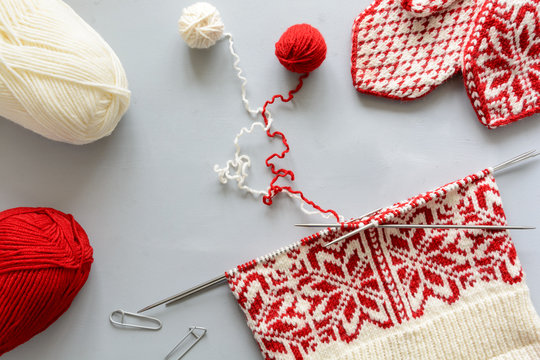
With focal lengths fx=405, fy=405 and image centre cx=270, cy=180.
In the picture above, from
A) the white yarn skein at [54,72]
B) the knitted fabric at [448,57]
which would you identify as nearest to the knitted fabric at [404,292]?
the knitted fabric at [448,57]

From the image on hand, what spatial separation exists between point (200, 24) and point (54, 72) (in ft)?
1.14

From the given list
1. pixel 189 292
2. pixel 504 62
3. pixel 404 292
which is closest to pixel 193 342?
pixel 189 292

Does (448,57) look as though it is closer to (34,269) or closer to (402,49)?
(402,49)

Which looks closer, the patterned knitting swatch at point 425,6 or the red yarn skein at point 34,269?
A: the red yarn skein at point 34,269

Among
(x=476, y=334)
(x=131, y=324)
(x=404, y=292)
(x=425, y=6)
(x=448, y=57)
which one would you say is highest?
(x=425, y=6)

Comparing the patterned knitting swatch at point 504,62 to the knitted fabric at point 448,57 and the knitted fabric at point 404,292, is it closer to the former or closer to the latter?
the knitted fabric at point 448,57

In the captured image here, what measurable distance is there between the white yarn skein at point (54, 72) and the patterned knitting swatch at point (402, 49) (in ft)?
2.02

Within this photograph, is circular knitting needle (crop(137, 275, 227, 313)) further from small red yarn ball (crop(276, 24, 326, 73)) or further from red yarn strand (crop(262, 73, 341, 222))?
small red yarn ball (crop(276, 24, 326, 73))

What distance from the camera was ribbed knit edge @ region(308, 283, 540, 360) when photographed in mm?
991

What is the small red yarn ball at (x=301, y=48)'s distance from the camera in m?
0.96

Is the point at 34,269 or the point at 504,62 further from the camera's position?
the point at 504,62

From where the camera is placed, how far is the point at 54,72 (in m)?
0.86

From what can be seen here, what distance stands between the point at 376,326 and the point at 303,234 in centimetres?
29

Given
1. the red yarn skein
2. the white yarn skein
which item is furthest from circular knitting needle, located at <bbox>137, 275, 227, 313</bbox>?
the white yarn skein
